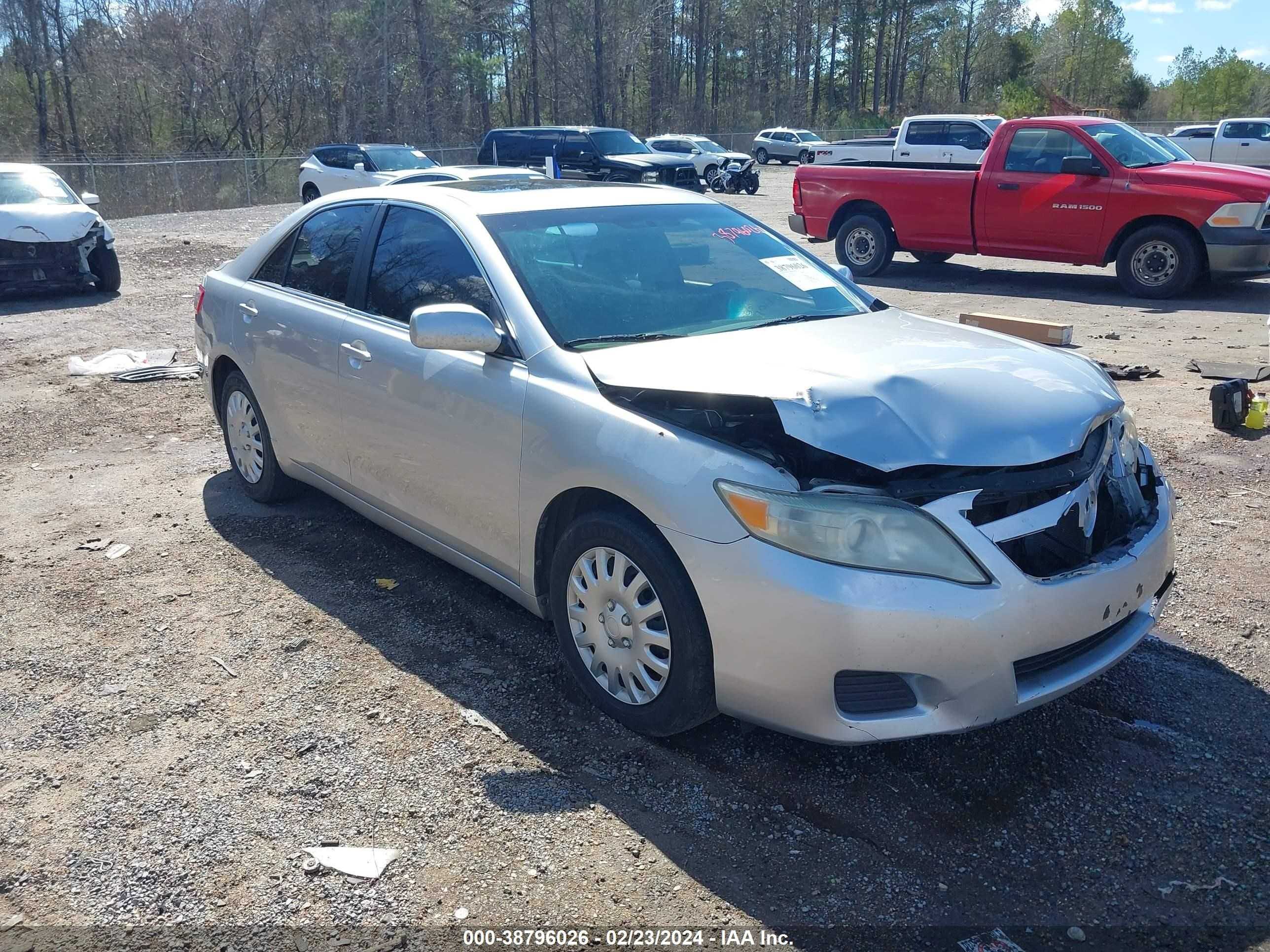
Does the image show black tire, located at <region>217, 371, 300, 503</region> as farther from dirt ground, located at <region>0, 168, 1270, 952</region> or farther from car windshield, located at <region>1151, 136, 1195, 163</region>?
car windshield, located at <region>1151, 136, 1195, 163</region>

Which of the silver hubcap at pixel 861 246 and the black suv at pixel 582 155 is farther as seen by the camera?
the black suv at pixel 582 155

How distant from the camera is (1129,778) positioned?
10.5 feet

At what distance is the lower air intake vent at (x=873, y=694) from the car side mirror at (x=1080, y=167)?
1060 cm

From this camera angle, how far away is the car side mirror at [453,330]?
12.0 feet

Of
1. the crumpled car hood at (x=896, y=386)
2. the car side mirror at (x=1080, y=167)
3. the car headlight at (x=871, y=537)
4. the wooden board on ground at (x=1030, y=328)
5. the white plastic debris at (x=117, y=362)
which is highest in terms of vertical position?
the car side mirror at (x=1080, y=167)

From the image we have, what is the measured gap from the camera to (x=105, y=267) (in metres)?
13.5

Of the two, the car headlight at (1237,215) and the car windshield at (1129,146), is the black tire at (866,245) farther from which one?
the car headlight at (1237,215)

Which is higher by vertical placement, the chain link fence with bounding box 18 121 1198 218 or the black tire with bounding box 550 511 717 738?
the chain link fence with bounding box 18 121 1198 218

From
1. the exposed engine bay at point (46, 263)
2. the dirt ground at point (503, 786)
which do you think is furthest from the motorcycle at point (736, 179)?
the dirt ground at point (503, 786)

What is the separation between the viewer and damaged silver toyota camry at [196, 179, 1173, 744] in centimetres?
291

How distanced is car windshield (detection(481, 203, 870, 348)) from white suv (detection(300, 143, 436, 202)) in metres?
19.0

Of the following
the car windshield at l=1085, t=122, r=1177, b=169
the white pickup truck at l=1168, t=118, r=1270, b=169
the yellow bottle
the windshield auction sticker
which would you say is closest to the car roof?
the windshield auction sticker

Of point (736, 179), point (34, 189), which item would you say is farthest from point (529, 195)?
point (736, 179)

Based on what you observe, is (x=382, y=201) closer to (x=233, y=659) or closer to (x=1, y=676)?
(x=233, y=659)
